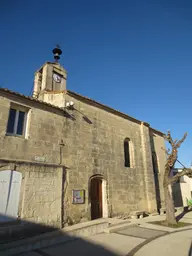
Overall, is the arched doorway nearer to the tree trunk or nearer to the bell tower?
the tree trunk

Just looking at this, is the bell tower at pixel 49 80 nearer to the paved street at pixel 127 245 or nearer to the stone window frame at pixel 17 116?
the stone window frame at pixel 17 116

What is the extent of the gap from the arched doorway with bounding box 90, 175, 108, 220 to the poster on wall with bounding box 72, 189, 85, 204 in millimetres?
879

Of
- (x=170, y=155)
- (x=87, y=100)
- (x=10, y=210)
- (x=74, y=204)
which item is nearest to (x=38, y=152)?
(x=10, y=210)

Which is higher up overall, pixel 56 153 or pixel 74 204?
pixel 56 153

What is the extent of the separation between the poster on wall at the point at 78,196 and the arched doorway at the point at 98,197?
0.88m

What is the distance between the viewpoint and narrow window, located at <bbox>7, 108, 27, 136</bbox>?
6.91 metres

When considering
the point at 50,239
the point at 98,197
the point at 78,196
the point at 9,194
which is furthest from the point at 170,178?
the point at 9,194

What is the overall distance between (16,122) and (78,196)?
4.17m

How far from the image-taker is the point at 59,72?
11609 mm

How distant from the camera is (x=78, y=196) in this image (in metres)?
8.00

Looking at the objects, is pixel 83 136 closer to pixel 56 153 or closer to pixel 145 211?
pixel 56 153

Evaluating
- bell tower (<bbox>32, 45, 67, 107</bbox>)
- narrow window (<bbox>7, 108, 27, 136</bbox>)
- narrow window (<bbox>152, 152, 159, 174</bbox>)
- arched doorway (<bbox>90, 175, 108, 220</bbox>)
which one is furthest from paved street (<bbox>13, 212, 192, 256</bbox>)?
narrow window (<bbox>152, 152, 159, 174</bbox>)

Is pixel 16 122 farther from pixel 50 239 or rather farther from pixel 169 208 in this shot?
pixel 169 208

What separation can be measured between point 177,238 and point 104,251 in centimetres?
288
